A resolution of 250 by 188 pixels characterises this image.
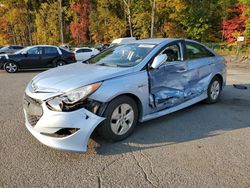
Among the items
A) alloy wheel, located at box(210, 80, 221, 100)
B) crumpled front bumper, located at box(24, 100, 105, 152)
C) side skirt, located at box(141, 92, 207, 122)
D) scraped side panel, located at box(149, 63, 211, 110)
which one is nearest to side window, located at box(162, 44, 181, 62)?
scraped side panel, located at box(149, 63, 211, 110)

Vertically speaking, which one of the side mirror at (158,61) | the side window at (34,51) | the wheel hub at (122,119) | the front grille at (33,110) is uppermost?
the side mirror at (158,61)

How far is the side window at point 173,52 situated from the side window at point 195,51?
11.6 inches

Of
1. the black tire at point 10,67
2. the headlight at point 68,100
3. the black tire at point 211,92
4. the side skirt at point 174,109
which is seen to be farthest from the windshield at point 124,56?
the black tire at point 10,67

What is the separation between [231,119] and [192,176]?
234 cm

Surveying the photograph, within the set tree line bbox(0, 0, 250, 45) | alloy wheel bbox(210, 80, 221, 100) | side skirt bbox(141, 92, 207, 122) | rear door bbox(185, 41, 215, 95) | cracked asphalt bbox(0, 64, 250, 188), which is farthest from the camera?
tree line bbox(0, 0, 250, 45)

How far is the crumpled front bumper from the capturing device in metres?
3.23

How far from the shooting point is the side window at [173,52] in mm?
4595

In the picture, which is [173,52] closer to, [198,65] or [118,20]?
[198,65]

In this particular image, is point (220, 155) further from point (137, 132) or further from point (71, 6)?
point (71, 6)

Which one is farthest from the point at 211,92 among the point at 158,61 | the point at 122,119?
the point at 122,119

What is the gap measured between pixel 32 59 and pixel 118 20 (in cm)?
2831

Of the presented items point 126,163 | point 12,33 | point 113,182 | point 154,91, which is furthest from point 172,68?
point 12,33

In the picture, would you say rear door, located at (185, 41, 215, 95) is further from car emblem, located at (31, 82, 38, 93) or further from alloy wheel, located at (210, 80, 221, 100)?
car emblem, located at (31, 82, 38, 93)

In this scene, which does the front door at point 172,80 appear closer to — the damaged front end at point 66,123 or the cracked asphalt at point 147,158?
the cracked asphalt at point 147,158
